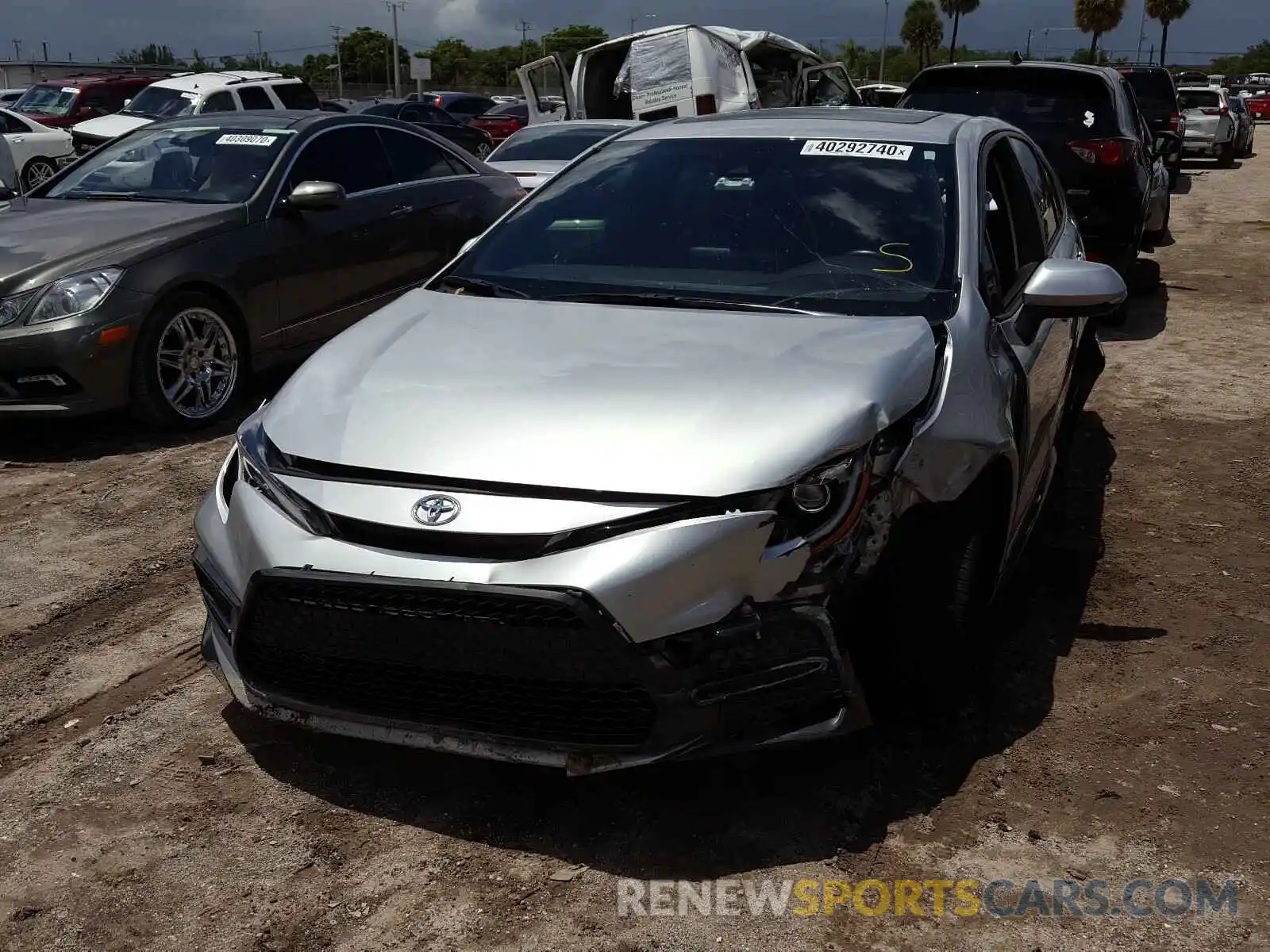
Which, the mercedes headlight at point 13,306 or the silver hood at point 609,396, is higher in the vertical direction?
the silver hood at point 609,396

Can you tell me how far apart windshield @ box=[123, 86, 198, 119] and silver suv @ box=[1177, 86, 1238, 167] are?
1892cm

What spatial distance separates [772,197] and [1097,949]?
7.82 ft

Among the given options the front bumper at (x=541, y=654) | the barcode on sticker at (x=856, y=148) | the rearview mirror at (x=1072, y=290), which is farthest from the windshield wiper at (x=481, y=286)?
the rearview mirror at (x=1072, y=290)

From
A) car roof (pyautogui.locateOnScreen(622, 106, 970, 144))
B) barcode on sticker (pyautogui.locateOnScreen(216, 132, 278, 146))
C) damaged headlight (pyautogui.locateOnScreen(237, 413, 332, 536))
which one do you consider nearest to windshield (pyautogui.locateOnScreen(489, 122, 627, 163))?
barcode on sticker (pyautogui.locateOnScreen(216, 132, 278, 146))

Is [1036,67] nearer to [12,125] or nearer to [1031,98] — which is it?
[1031,98]

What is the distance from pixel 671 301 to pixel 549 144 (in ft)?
26.6

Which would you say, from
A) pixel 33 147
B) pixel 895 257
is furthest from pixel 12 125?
pixel 895 257

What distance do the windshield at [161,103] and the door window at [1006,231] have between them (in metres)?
14.8

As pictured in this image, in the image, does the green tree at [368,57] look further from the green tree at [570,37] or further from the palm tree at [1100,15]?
the palm tree at [1100,15]

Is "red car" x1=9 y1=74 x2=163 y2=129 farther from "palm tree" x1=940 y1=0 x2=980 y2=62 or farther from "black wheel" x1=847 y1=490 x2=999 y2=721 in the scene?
"palm tree" x1=940 y1=0 x2=980 y2=62

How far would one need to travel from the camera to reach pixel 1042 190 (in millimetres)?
5082

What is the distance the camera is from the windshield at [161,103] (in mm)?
17312

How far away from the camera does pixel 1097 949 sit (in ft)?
8.63

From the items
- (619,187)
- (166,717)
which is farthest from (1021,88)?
(166,717)
